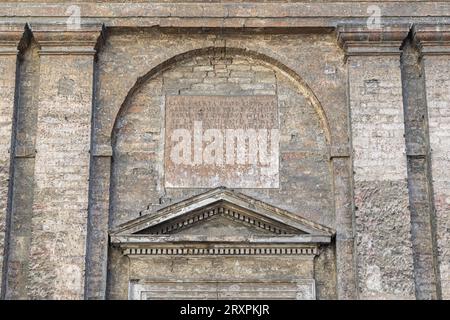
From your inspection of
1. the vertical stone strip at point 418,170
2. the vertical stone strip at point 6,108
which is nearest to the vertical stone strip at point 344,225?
the vertical stone strip at point 418,170

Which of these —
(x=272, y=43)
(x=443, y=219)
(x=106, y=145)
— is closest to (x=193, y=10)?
(x=272, y=43)

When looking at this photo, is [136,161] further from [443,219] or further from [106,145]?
[443,219]

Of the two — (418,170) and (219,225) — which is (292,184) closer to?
(219,225)

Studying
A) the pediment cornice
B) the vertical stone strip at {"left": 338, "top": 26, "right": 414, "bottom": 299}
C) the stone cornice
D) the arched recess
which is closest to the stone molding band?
the pediment cornice

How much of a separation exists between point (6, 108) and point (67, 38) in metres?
1.20

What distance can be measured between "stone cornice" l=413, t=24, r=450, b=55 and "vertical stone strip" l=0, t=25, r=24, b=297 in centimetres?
510

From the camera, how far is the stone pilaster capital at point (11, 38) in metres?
14.6

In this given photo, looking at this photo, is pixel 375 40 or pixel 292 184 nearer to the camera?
pixel 292 184

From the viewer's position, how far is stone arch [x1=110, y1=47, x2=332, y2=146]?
575 inches

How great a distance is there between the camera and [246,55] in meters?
15.0

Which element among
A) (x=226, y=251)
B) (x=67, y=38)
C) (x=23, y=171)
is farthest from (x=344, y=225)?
(x=67, y=38)

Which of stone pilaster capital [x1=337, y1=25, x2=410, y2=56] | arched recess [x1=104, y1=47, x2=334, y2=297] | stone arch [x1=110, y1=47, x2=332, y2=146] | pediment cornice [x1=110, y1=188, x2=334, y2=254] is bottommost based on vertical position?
pediment cornice [x1=110, y1=188, x2=334, y2=254]

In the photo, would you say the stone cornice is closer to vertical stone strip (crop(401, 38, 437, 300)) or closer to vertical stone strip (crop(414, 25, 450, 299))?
vertical stone strip (crop(414, 25, 450, 299))

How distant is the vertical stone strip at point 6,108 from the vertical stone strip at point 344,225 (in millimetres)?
4050
